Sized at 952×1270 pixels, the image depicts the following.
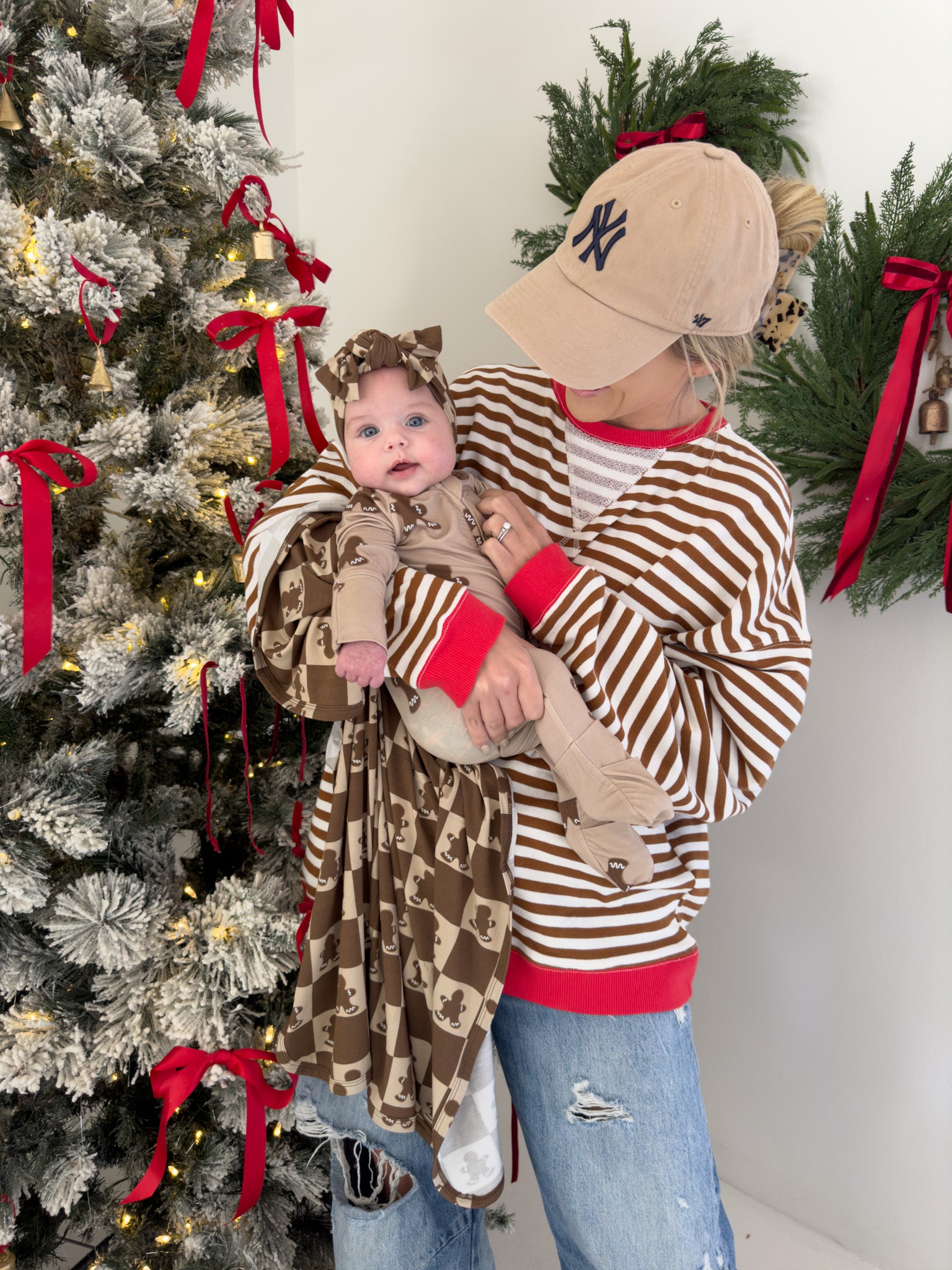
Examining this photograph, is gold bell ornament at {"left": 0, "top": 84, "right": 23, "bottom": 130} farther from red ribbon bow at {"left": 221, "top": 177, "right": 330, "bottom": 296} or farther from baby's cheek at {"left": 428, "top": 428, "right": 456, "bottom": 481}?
baby's cheek at {"left": 428, "top": 428, "right": 456, "bottom": 481}

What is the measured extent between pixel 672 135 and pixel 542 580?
2.55ft

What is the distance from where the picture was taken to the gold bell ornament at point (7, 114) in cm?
103

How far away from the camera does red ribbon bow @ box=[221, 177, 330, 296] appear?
1119 mm

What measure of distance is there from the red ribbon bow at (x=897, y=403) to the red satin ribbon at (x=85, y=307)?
0.92 m

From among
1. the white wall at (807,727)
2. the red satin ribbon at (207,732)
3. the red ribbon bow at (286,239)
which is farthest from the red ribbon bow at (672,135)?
the red satin ribbon at (207,732)

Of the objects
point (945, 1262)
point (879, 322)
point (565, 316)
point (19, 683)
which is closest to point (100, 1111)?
point (19, 683)

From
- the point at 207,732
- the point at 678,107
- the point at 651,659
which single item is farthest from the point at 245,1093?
the point at 678,107

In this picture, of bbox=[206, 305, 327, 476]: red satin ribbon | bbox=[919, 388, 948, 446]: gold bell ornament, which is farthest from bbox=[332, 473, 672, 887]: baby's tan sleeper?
bbox=[919, 388, 948, 446]: gold bell ornament

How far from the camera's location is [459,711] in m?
0.86

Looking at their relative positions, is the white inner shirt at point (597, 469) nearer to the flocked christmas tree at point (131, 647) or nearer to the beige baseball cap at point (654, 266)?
the beige baseball cap at point (654, 266)

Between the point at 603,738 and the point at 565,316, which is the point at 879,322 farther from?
the point at 603,738

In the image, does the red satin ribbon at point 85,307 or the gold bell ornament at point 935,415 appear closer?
the red satin ribbon at point 85,307

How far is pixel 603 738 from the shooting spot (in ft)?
2.66

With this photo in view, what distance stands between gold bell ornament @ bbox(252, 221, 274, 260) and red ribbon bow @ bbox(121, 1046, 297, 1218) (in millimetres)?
1021
